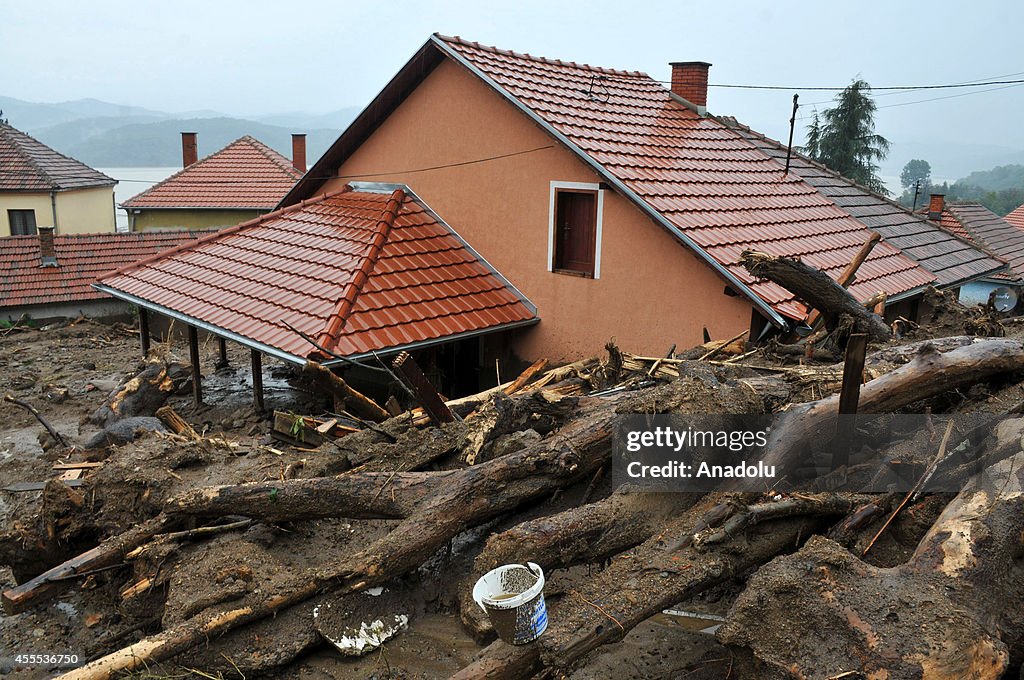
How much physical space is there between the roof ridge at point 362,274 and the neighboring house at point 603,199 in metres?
0.62

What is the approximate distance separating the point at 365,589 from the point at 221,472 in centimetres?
250

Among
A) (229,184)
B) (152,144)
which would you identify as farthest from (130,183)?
(152,144)

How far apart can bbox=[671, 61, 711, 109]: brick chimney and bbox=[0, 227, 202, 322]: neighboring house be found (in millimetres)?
16076

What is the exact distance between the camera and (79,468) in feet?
24.1

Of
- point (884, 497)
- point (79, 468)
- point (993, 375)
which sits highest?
point (993, 375)

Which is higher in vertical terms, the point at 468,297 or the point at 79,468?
the point at 468,297

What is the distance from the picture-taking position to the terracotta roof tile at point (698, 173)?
930 cm

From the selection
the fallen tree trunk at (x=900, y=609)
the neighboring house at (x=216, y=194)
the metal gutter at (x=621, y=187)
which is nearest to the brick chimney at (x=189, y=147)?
the neighboring house at (x=216, y=194)

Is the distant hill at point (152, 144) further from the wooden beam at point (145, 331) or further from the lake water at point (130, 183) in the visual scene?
the wooden beam at point (145, 331)

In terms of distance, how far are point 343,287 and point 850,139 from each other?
37394mm

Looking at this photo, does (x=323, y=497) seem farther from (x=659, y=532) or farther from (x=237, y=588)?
(x=659, y=532)

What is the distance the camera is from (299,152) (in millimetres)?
31984

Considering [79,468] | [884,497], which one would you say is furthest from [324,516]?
[884,497]

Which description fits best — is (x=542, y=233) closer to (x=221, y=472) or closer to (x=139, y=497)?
(x=221, y=472)
